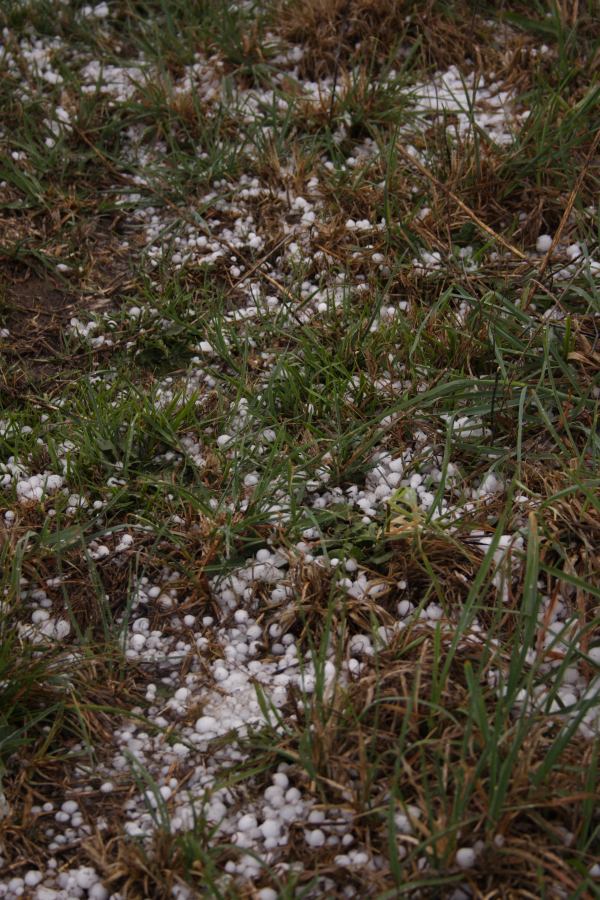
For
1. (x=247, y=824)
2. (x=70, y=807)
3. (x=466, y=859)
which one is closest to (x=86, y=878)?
(x=70, y=807)

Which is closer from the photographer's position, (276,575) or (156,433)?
(276,575)

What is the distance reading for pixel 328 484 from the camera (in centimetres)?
248

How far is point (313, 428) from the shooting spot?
2537 millimetres

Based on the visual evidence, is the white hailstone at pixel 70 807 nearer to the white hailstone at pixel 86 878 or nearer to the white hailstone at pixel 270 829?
the white hailstone at pixel 86 878

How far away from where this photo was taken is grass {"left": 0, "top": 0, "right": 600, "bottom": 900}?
1831 mm

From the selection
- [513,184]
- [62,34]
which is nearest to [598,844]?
[513,184]

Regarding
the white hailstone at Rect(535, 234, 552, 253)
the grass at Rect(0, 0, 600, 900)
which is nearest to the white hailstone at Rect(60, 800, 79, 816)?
the grass at Rect(0, 0, 600, 900)

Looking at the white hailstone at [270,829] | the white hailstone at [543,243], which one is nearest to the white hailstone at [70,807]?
the white hailstone at [270,829]

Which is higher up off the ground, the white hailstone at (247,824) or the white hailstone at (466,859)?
the white hailstone at (466,859)

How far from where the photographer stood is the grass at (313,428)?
1831 mm

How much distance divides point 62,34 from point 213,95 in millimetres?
900

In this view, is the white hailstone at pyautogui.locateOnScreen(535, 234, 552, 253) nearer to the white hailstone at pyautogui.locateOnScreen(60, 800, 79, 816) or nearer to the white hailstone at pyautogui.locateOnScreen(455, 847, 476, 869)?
the white hailstone at pyautogui.locateOnScreen(455, 847, 476, 869)

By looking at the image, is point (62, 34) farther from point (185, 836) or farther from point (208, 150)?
point (185, 836)

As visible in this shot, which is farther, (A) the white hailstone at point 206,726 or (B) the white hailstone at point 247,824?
(A) the white hailstone at point 206,726
